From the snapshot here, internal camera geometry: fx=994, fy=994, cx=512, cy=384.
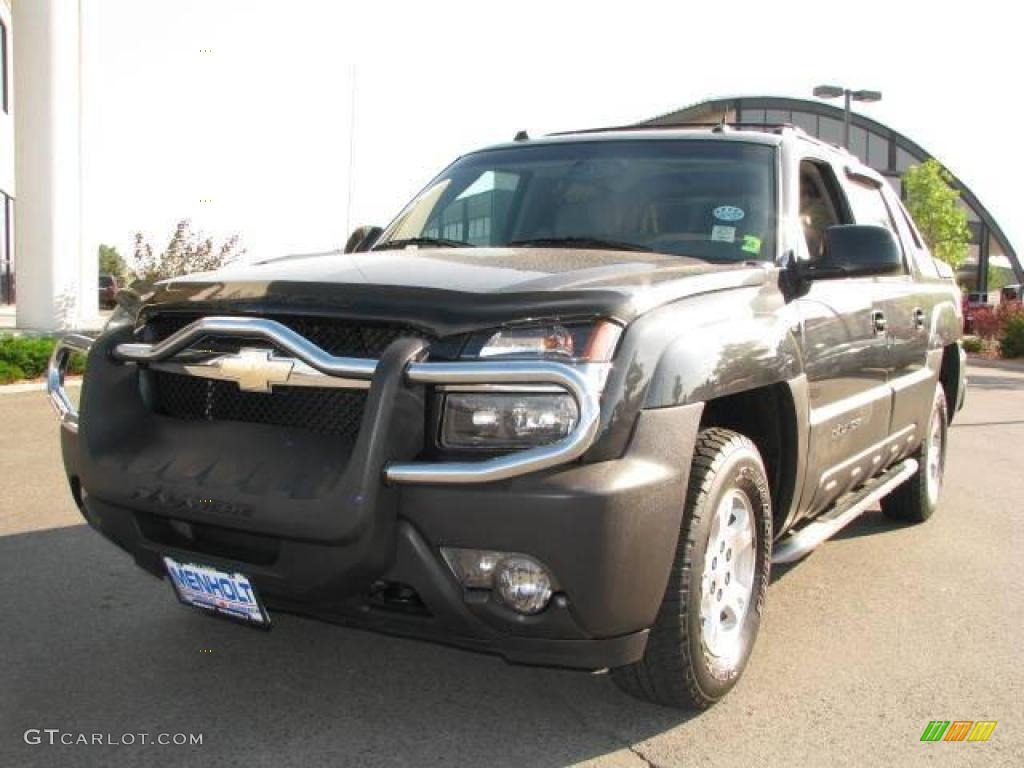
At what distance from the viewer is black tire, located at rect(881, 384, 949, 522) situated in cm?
575

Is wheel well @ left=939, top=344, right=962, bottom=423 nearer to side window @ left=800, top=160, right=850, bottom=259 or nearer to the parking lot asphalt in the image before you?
the parking lot asphalt

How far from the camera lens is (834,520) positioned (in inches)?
163

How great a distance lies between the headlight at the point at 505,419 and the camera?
256 cm

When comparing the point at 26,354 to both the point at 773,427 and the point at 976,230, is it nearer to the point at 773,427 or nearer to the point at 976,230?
the point at 773,427

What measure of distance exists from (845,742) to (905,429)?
2539 millimetres

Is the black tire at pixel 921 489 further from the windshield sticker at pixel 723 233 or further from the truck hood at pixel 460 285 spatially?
the truck hood at pixel 460 285

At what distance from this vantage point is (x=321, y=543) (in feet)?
8.41

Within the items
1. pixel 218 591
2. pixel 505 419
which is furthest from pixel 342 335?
pixel 218 591

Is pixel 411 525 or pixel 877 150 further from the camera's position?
pixel 877 150

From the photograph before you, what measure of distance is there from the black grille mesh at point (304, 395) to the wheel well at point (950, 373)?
4.57 meters

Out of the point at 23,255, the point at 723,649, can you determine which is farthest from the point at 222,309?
the point at 23,255

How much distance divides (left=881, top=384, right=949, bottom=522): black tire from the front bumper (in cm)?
345

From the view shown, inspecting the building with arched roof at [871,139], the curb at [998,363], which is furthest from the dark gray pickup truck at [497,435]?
the building with arched roof at [871,139]

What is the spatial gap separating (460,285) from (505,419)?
0.44m
